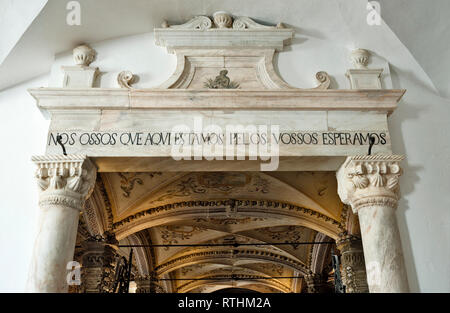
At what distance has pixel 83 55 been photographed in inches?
246

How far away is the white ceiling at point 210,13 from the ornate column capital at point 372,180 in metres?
1.58

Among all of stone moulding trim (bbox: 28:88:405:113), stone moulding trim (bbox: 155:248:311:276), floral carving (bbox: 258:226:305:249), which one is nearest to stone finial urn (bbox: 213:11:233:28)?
stone moulding trim (bbox: 28:88:405:113)

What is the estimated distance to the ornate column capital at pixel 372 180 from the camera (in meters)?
5.46

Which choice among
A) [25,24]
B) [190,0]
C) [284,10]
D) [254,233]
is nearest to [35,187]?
[25,24]

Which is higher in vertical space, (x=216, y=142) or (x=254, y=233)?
(x=254, y=233)

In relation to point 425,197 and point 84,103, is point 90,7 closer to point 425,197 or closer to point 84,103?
point 84,103

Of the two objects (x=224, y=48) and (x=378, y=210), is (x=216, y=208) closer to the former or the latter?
(x=224, y=48)

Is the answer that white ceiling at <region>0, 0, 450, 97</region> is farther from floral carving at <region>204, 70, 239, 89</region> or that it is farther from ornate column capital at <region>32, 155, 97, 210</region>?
ornate column capital at <region>32, 155, 97, 210</region>

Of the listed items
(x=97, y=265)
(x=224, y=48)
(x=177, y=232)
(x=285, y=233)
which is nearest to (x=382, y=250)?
(x=224, y=48)

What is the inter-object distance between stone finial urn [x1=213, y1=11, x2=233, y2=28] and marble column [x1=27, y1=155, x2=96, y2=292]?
8.30 ft

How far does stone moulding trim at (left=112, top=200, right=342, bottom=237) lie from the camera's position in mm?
9162

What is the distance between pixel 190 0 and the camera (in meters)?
6.37

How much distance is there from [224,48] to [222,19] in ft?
1.39
